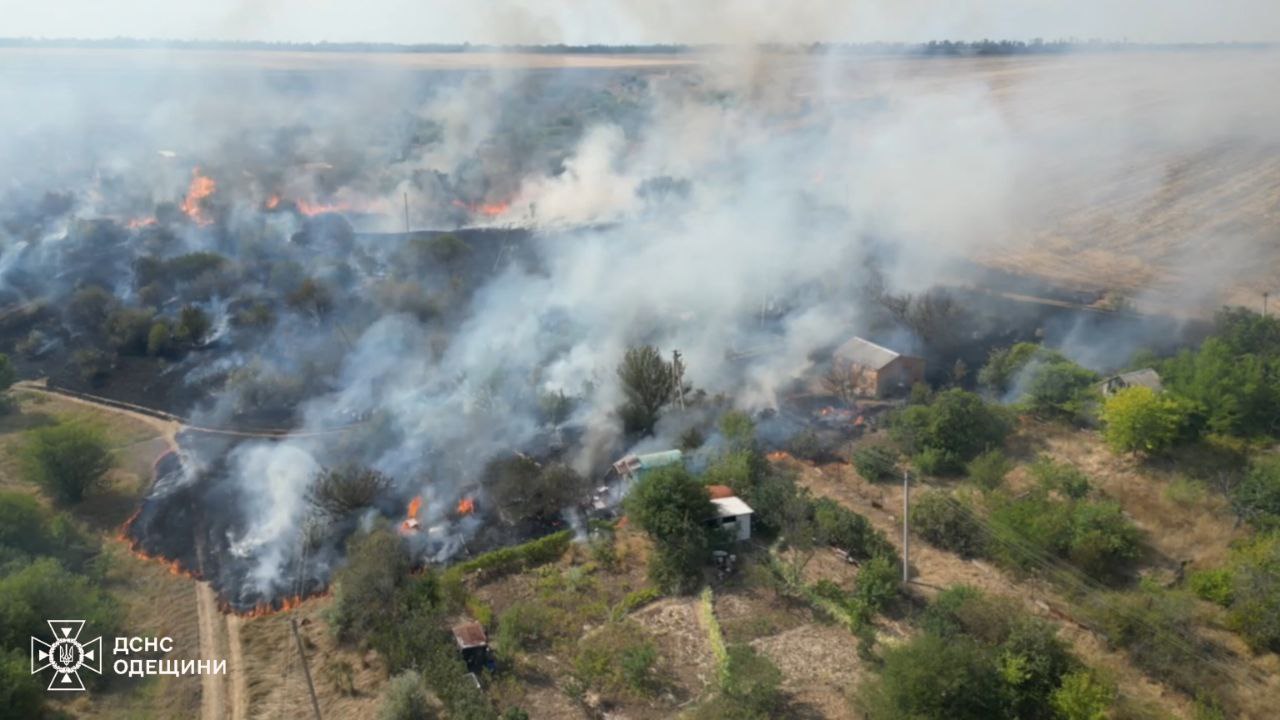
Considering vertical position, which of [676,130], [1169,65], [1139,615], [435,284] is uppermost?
[1169,65]

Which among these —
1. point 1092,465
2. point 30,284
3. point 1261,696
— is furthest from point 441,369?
point 30,284

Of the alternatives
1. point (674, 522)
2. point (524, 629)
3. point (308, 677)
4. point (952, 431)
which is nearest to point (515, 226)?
Result: point (952, 431)

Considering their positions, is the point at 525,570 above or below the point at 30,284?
below

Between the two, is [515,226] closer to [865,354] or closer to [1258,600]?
[865,354]

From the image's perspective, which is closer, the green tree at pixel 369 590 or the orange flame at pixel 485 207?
the green tree at pixel 369 590

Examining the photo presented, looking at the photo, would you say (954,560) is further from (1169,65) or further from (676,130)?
(1169,65)

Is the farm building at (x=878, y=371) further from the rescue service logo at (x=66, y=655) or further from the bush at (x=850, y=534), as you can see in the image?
the rescue service logo at (x=66, y=655)

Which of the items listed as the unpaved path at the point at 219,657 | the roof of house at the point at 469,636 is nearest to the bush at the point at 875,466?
the roof of house at the point at 469,636
